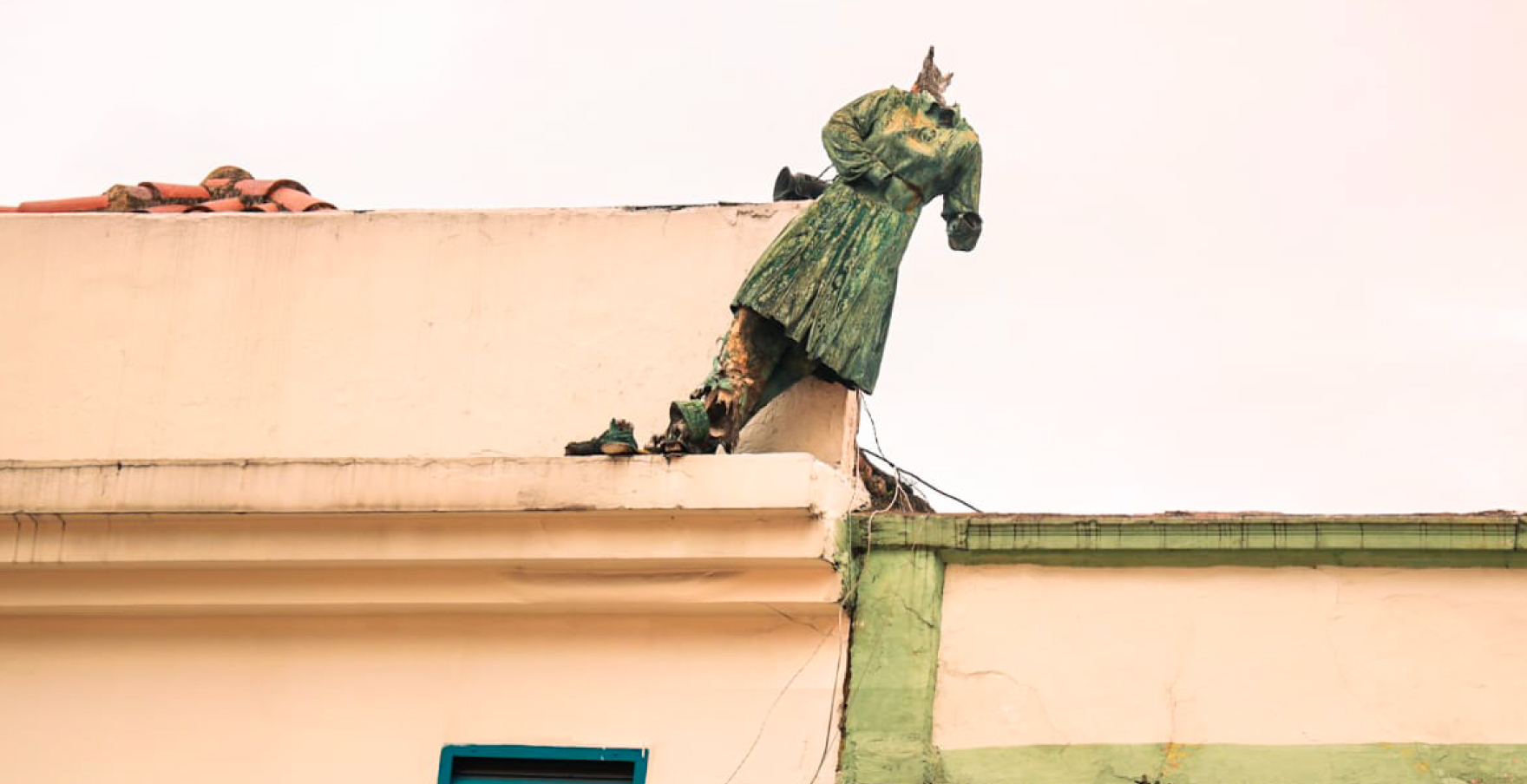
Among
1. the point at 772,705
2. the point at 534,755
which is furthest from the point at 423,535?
the point at 772,705

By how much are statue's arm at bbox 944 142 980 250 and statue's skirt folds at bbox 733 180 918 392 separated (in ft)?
0.60

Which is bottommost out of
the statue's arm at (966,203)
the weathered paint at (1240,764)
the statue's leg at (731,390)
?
the weathered paint at (1240,764)

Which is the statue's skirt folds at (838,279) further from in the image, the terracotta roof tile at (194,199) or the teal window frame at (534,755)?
the terracotta roof tile at (194,199)

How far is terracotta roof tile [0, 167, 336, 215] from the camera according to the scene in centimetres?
1223

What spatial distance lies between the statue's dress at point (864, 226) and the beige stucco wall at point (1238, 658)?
1.22 metres

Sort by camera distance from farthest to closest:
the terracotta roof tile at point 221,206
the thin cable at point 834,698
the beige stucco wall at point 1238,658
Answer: the terracotta roof tile at point 221,206, the thin cable at point 834,698, the beige stucco wall at point 1238,658

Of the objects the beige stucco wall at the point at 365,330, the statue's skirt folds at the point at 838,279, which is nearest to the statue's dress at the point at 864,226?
the statue's skirt folds at the point at 838,279

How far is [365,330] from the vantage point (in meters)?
11.4

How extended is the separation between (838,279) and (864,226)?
26 centimetres

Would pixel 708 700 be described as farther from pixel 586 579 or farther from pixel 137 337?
pixel 137 337

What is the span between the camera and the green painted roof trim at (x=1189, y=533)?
9.74m

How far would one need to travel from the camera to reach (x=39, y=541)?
10.5 m

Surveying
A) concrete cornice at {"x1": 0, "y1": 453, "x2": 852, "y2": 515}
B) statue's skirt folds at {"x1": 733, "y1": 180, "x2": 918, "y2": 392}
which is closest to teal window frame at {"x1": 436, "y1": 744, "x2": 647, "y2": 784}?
concrete cornice at {"x1": 0, "y1": 453, "x2": 852, "y2": 515}

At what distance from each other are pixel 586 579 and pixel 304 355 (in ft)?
6.17
